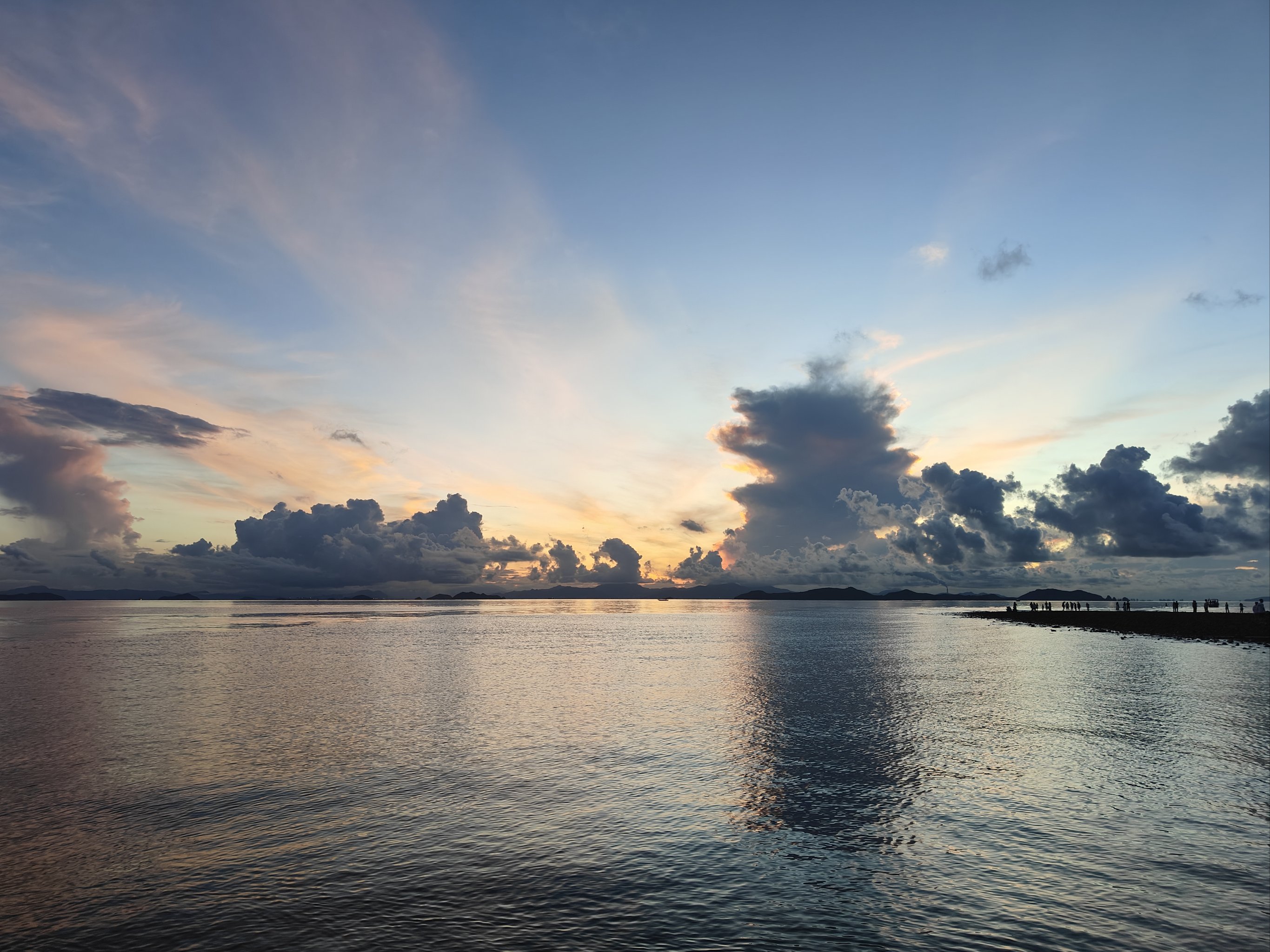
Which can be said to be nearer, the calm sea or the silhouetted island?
the calm sea

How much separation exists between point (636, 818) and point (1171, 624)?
464ft

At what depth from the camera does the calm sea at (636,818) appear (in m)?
16.0

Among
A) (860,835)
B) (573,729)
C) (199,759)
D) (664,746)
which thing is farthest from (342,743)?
(860,835)

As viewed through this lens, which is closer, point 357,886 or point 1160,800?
point 357,886

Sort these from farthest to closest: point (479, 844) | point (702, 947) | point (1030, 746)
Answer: point (1030, 746)
point (479, 844)
point (702, 947)

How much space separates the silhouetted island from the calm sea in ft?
211

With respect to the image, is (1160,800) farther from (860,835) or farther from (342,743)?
(342,743)

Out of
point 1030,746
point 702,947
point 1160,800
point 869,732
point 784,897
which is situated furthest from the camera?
point 869,732

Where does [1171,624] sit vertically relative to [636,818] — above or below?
above

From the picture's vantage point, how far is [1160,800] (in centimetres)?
2458

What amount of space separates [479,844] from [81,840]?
484 inches

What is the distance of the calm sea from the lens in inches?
632

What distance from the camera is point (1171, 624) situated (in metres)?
126

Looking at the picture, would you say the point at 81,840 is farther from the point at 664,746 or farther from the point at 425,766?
the point at 664,746
